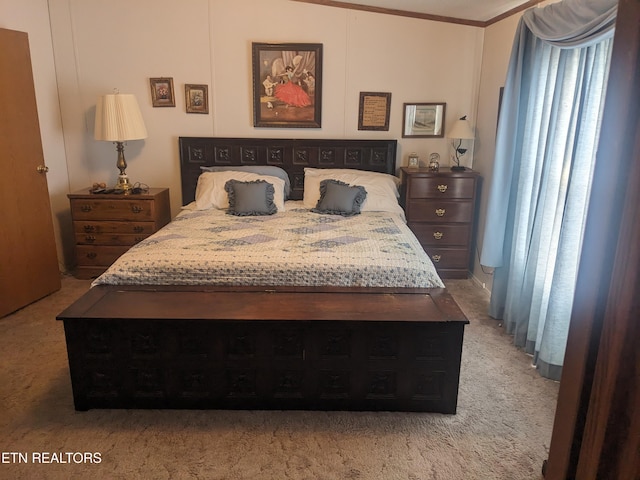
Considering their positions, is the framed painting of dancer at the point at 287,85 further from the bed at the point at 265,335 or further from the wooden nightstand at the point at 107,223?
the bed at the point at 265,335

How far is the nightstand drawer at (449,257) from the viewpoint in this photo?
13.7 ft

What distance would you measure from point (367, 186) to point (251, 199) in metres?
0.98

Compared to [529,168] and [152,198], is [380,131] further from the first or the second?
[152,198]

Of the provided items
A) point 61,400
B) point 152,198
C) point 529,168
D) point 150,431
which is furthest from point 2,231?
point 529,168

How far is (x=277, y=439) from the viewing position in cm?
212

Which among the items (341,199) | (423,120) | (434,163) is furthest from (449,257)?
(423,120)

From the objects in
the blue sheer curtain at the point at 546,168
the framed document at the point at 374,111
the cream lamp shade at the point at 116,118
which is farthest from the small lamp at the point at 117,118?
the blue sheer curtain at the point at 546,168

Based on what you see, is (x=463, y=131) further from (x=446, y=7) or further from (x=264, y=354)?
(x=264, y=354)

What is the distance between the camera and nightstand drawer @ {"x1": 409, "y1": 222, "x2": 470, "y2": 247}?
4.10 meters

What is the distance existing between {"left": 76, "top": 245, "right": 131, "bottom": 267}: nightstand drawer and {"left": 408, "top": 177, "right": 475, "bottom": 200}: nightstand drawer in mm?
2505

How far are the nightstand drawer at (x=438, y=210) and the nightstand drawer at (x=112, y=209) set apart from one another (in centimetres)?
222

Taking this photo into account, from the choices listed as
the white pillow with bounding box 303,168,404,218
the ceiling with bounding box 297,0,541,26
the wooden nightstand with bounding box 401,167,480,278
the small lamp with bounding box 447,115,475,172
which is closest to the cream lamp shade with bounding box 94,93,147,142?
the white pillow with bounding box 303,168,404,218

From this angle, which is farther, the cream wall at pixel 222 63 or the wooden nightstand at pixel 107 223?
the cream wall at pixel 222 63

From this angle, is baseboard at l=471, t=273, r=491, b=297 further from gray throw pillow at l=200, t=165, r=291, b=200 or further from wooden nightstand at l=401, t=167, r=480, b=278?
gray throw pillow at l=200, t=165, r=291, b=200
